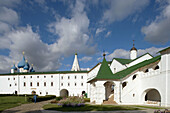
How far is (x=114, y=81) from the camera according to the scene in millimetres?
18750

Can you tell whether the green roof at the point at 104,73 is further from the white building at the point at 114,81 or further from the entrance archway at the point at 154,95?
the entrance archway at the point at 154,95

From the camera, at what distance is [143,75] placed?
18.5m

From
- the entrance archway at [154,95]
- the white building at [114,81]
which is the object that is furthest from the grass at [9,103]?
the entrance archway at [154,95]

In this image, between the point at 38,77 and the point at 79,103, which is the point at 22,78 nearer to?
the point at 38,77

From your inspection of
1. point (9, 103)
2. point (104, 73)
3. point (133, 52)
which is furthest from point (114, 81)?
point (133, 52)

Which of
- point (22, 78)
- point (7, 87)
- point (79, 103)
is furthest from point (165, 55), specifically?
point (7, 87)

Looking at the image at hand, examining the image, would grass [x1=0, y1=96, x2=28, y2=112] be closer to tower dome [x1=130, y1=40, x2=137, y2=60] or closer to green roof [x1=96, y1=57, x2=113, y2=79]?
green roof [x1=96, y1=57, x2=113, y2=79]

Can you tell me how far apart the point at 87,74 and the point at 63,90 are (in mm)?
9526

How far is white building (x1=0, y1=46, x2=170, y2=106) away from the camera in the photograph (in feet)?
53.3

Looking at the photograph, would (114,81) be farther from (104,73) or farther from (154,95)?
(154,95)

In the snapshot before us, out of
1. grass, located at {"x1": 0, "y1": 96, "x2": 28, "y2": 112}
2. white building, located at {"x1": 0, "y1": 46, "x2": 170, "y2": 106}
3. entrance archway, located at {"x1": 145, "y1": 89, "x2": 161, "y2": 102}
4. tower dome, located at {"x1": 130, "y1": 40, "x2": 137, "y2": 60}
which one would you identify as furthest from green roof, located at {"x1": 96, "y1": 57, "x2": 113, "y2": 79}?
tower dome, located at {"x1": 130, "y1": 40, "x2": 137, "y2": 60}

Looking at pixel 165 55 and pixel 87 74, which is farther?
pixel 87 74

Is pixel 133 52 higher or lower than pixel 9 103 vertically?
higher

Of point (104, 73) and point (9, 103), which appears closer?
point (104, 73)
